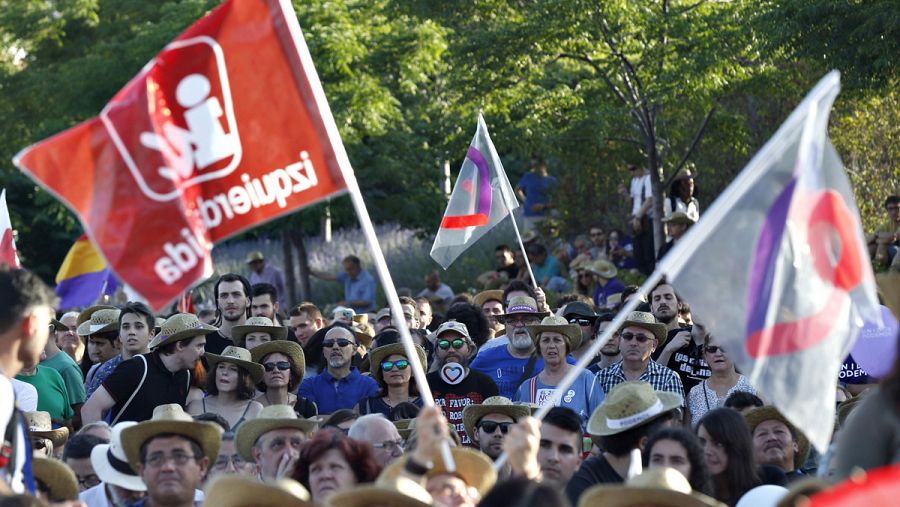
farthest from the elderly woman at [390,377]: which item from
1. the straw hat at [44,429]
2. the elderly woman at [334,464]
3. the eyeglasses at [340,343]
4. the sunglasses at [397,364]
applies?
the elderly woman at [334,464]

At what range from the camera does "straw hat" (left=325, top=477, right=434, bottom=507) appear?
5742mm

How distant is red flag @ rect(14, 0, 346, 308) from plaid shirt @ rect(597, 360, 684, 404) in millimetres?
3867

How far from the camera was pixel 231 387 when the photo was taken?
414 inches

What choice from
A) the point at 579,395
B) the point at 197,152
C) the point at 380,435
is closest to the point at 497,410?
the point at 579,395

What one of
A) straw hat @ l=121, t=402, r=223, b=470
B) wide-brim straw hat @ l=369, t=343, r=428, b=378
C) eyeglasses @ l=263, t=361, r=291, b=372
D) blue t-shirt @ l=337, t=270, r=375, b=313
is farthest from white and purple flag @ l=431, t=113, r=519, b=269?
blue t-shirt @ l=337, t=270, r=375, b=313

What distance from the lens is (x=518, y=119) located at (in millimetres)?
21125

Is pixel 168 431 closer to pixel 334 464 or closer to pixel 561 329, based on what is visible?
pixel 334 464

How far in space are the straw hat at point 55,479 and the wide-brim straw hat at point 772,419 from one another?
3.60 m

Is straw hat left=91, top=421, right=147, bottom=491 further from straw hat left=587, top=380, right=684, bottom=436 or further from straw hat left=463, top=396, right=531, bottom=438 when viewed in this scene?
straw hat left=463, top=396, right=531, bottom=438

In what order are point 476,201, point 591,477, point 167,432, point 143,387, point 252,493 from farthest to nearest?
point 476,201, point 143,387, point 591,477, point 167,432, point 252,493

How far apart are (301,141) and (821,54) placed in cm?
1065

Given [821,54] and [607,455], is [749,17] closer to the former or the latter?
[821,54]

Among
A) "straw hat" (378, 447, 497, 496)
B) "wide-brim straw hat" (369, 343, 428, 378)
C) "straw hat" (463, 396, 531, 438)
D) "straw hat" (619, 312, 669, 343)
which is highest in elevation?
"wide-brim straw hat" (369, 343, 428, 378)

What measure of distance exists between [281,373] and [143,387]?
0.94m
